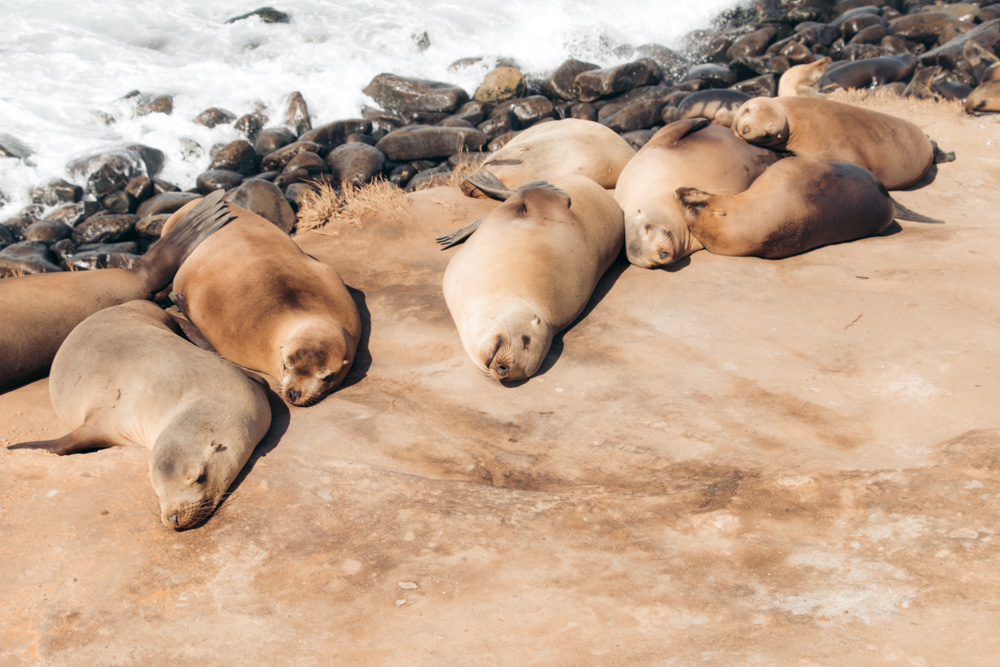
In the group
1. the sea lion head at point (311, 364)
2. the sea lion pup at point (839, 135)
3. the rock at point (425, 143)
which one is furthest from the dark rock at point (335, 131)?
the sea lion head at point (311, 364)

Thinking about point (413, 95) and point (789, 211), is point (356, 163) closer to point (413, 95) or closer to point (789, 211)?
point (413, 95)

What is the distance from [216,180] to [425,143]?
315 cm

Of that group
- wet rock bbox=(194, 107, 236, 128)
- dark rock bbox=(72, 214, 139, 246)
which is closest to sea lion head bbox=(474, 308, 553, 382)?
dark rock bbox=(72, 214, 139, 246)

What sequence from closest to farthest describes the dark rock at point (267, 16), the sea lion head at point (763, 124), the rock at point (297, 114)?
the sea lion head at point (763, 124) < the rock at point (297, 114) < the dark rock at point (267, 16)

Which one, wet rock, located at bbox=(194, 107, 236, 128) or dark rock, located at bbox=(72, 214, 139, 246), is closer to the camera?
dark rock, located at bbox=(72, 214, 139, 246)

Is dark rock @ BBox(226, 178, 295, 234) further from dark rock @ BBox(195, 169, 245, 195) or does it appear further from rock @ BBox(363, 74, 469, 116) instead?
rock @ BBox(363, 74, 469, 116)

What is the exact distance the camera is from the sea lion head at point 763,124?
622cm

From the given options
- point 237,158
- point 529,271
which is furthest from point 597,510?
point 237,158

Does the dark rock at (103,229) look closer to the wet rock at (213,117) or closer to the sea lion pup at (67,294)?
the wet rock at (213,117)

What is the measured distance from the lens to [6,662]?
2.69 metres

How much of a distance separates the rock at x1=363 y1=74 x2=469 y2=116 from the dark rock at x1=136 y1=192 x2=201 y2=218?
479cm

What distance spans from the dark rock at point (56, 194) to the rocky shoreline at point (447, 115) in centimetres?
2

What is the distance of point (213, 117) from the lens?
13.5m

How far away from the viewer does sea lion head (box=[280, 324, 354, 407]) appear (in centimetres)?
434
